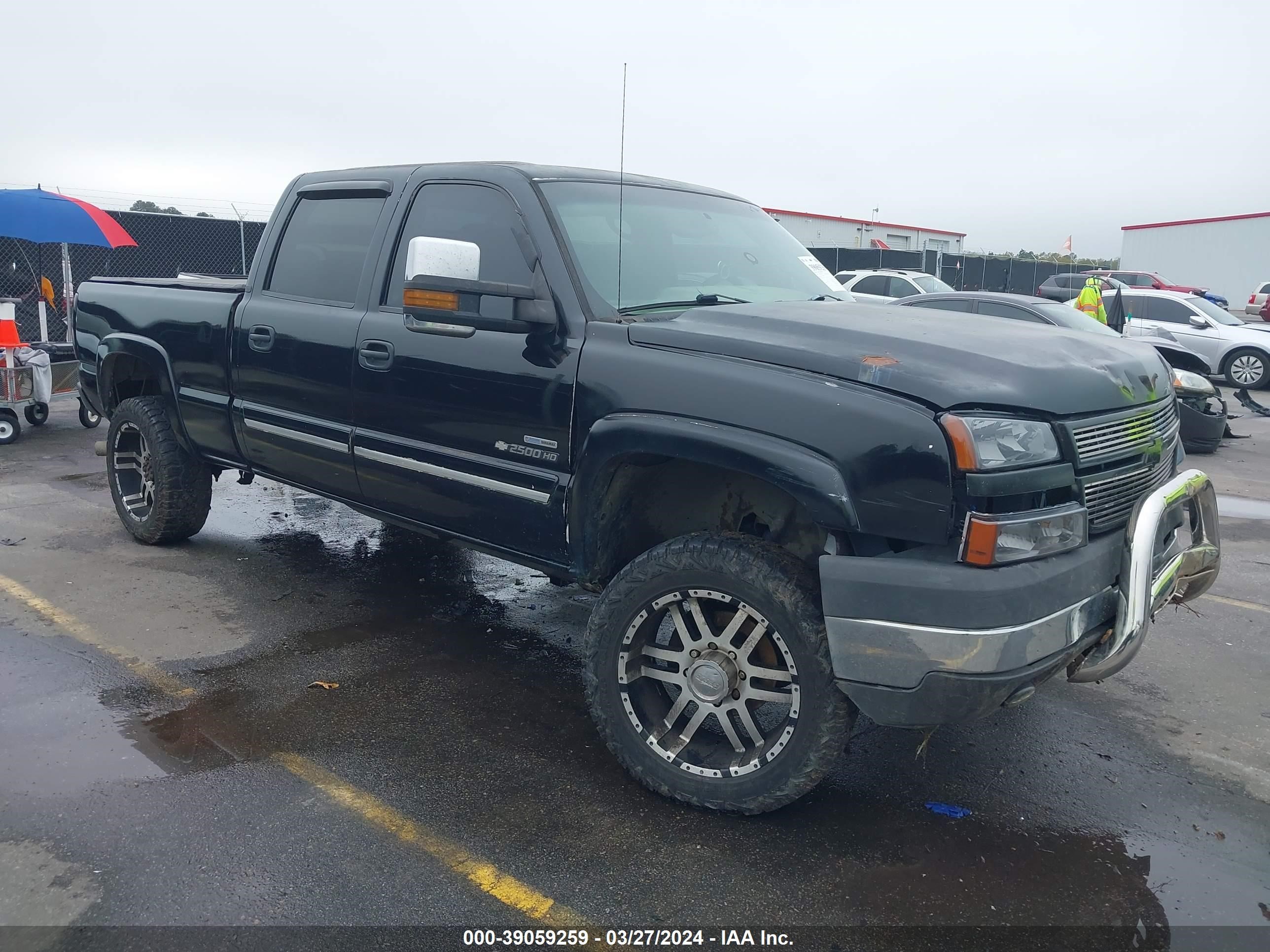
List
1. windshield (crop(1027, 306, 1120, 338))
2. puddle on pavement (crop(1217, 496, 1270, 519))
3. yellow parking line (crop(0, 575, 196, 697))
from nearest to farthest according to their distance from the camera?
1. yellow parking line (crop(0, 575, 196, 697))
2. puddle on pavement (crop(1217, 496, 1270, 519))
3. windshield (crop(1027, 306, 1120, 338))

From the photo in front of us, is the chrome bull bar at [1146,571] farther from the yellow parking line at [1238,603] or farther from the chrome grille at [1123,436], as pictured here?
the yellow parking line at [1238,603]

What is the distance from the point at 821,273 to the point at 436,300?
78.3 inches

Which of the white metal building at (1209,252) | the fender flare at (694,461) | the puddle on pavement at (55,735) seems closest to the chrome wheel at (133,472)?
the puddle on pavement at (55,735)

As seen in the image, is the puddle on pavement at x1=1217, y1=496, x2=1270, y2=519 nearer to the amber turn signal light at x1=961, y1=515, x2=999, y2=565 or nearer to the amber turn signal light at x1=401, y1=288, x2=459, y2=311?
the amber turn signal light at x1=961, y1=515, x2=999, y2=565

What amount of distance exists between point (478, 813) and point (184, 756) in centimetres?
113

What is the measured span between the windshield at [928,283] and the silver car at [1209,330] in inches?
107

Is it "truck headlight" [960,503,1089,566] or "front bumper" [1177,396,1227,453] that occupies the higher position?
"truck headlight" [960,503,1089,566]

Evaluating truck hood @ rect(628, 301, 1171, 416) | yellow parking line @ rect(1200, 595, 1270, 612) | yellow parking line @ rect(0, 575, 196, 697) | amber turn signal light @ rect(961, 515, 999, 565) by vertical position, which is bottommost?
yellow parking line @ rect(0, 575, 196, 697)

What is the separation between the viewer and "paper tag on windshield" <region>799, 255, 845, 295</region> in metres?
4.54

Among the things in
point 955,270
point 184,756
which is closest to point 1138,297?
point 955,270

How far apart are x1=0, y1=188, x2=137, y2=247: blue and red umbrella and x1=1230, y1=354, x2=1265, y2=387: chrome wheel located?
16.6 m

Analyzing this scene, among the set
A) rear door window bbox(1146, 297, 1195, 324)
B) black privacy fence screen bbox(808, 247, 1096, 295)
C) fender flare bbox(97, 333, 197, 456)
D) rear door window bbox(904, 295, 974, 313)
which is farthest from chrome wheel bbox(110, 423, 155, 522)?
black privacy fence screen bbox(808, 247, 1096, 295)

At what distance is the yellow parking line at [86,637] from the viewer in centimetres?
408

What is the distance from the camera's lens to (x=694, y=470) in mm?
3453
